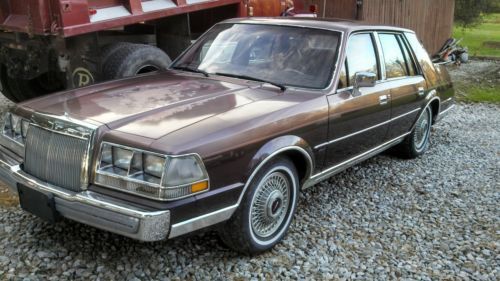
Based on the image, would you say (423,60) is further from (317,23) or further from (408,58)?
(317,23)

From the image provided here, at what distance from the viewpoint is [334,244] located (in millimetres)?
3877

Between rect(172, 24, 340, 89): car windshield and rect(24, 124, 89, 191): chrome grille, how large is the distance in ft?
5.39

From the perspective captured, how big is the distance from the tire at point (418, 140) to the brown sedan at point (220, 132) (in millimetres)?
713

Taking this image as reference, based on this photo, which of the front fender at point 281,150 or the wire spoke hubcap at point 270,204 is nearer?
the front fender at point 281,150

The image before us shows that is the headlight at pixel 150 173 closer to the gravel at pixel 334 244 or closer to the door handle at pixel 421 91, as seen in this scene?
the gravel at pixel 334 244

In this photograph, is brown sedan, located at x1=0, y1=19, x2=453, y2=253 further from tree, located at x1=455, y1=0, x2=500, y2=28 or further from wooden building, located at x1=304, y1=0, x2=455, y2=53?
tree, located at x1=455, y1=0, x2=500, y2=28

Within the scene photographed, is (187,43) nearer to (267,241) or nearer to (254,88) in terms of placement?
(254,88)

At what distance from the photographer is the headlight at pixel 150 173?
2846 mm

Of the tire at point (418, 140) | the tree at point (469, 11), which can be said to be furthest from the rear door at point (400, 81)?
the tree at point (469, 11)

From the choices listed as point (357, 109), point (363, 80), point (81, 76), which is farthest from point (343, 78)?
point (81, 76)

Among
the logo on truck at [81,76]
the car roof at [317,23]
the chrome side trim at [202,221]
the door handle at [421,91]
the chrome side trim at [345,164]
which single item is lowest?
the chrome side trim at [345,164]

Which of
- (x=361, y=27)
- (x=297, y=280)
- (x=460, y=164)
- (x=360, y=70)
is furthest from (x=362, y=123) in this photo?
(x=460, y=164)

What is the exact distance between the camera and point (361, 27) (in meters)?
4.72

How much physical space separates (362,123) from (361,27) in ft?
3.08
